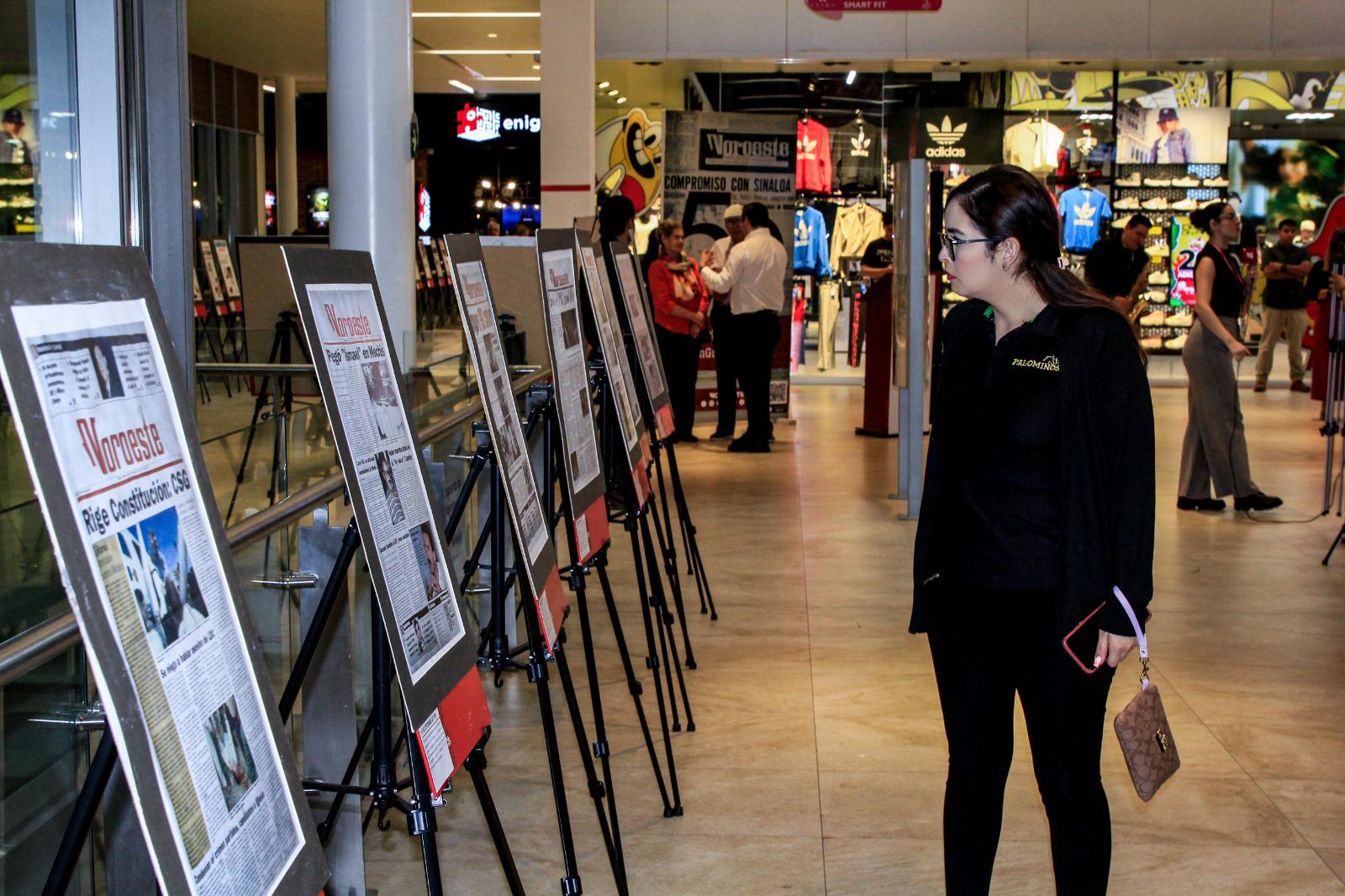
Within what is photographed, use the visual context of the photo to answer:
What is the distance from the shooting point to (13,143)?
13.0 feet

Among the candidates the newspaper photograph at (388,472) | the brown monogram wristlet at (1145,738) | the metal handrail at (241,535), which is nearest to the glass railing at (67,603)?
the metal handrail at (241,535)

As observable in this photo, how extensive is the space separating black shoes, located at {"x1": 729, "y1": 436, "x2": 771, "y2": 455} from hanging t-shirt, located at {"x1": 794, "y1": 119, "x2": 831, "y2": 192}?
15.8 ft

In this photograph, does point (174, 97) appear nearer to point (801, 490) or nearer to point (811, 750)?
point (811, 750)

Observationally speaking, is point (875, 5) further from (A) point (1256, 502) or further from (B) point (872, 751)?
(B) point (872, 751)

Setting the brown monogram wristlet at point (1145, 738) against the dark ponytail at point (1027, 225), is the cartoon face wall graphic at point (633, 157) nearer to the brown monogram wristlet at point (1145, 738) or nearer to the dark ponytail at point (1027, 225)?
the dark ponytail at point (1027, 225)

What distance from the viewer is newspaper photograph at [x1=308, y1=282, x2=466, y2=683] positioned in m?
1.89

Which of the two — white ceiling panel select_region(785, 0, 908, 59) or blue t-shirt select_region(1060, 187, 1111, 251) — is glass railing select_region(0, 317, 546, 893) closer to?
white ceiling panel select_region(785, 0, 908, 59)

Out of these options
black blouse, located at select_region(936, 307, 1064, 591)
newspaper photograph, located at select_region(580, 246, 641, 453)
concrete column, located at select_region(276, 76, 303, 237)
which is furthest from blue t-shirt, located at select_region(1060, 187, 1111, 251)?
black blouse, located at select_region(936, 307, 1064, 591)

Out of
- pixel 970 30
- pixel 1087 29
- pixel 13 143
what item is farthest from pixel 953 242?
pixel 1087 29

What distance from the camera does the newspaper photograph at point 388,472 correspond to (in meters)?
1.89

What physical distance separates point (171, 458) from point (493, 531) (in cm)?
135

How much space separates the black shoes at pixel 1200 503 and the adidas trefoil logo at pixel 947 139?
706 centimetres

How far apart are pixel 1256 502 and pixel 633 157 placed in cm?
754

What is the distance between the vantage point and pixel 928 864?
3.28 m
